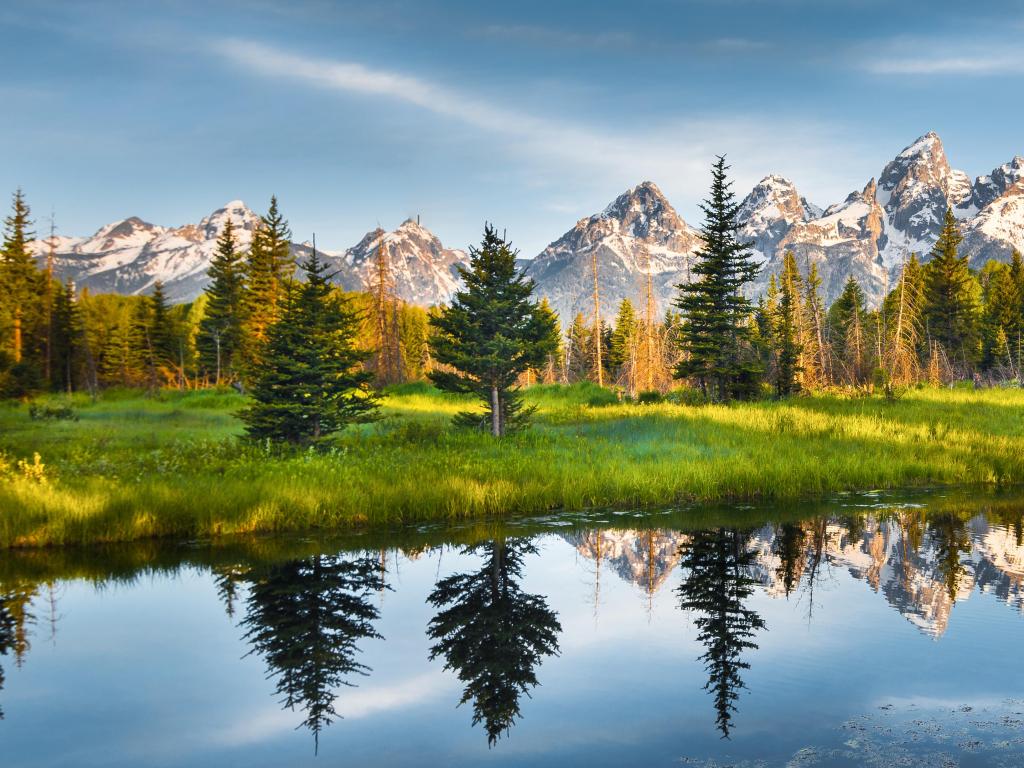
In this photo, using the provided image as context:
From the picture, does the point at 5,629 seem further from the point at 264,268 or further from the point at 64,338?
the point at 64,338

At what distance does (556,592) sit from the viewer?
31.6 ft

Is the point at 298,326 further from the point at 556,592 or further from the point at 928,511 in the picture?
the point at 928,511

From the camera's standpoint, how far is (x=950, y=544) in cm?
1144

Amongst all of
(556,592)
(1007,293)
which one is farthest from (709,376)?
(1007,293)

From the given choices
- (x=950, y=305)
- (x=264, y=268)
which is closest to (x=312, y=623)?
(x=264, y=268)

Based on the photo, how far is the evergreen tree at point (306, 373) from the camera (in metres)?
17.8

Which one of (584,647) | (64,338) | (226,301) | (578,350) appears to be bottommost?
(584,647)

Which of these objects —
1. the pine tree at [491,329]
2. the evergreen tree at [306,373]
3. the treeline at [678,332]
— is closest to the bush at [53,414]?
the treeline at [678,332]

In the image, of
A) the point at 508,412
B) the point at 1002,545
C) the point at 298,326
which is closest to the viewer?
the point at 1002,545

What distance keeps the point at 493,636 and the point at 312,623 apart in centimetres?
215

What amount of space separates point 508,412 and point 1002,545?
13.3 meters

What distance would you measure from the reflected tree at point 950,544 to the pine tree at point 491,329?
1054 centimetres

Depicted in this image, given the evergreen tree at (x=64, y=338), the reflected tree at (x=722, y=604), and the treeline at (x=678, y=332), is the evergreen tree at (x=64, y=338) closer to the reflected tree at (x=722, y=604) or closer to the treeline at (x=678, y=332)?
the treeline at (x=678, y=332)

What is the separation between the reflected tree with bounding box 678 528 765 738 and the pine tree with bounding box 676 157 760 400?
20.2 meters
